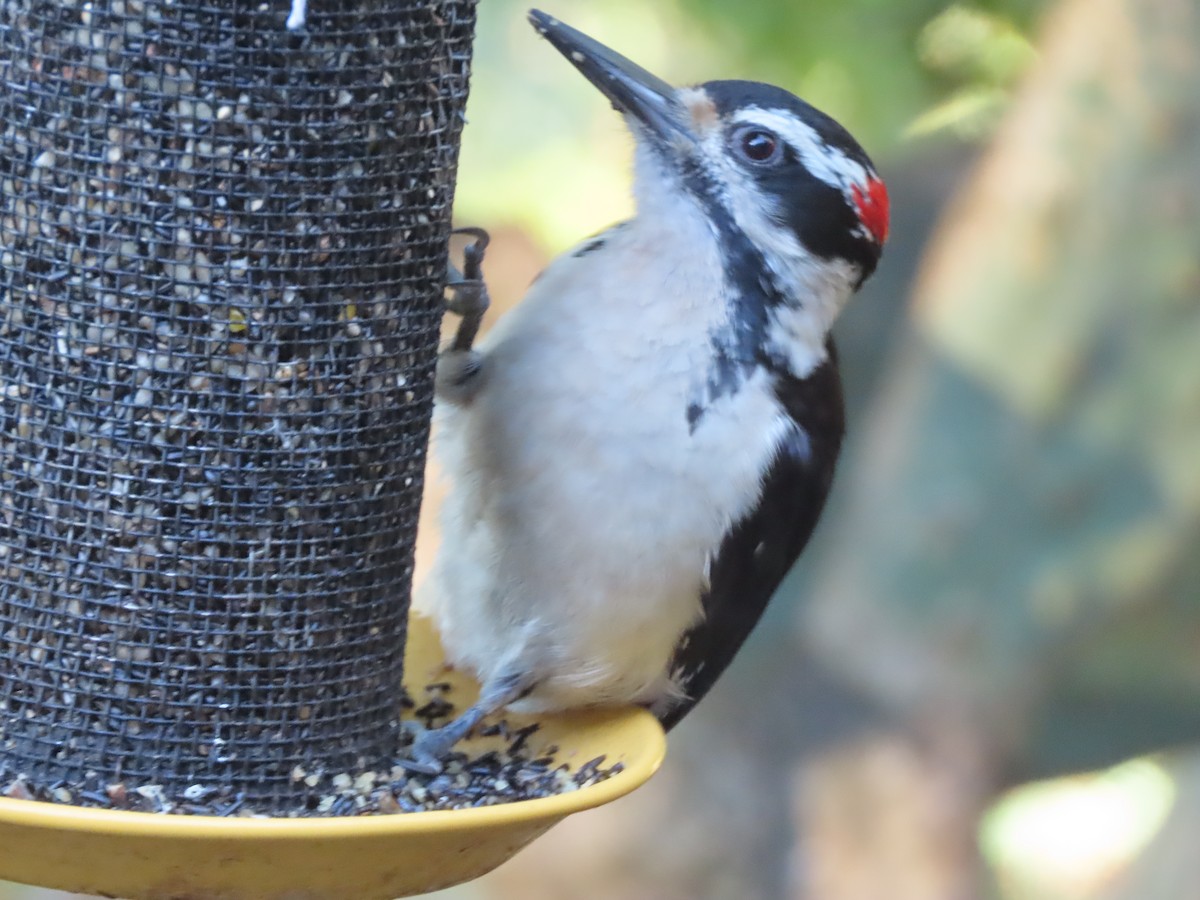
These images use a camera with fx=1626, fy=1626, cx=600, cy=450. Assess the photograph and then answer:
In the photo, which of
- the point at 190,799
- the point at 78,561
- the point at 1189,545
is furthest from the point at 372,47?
the point at 1189,545

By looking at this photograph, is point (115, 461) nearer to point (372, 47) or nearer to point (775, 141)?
point (372, 47)

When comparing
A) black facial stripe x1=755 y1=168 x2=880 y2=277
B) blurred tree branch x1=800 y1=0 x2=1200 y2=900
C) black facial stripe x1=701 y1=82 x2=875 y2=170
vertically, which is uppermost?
black facial stripe x1=701 y1=82 x2=875 y2=170

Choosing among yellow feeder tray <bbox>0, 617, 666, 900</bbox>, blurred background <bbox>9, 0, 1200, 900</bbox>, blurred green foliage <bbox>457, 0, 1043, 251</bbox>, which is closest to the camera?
yellow feeder tray <bbox>0, 617, 666, 900</bbox>

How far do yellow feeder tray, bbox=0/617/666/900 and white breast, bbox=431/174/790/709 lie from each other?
1.72 ft

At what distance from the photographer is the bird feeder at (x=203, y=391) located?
2.37 metres

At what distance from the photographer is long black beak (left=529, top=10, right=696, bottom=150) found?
3.06m

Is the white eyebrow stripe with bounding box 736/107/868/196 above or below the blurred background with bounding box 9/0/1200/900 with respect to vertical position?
above

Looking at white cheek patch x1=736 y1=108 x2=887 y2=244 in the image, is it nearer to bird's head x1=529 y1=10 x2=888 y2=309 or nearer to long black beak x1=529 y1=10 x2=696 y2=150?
bird's head x1=529 y1=10 x2=888 y2=309

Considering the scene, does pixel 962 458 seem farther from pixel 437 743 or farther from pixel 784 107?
pixel 437 743

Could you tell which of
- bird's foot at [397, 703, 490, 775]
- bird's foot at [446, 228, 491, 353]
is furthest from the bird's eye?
bird's foot at [397, 703, 490, 775]

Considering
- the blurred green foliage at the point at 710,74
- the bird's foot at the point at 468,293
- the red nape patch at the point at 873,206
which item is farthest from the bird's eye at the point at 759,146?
the blurred green foliage at the point at 710,74

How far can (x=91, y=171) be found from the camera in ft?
7.83

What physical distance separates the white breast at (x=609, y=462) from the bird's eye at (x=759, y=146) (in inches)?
6.5

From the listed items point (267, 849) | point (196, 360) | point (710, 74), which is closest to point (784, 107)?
point (196, 360)
